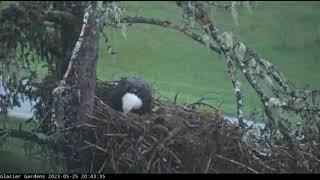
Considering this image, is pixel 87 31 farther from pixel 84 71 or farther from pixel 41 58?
pixel 41 58

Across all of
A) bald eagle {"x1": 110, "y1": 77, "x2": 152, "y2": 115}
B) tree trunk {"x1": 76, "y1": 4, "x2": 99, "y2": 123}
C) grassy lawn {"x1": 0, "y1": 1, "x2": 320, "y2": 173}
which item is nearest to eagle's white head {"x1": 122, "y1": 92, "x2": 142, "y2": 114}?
bald eagle {"x1": 110, "y1": 77, "x2": 152, "y2": 115}

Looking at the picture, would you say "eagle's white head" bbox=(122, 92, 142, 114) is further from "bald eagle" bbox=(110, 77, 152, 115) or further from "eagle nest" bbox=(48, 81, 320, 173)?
"eagle nest" bbox=(48, 81, 320, 173)

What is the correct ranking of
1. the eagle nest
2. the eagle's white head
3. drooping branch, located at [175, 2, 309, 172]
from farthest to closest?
the eagle's white head < the eagle nest < drooping branch, located at [175, 2, 309, 172]

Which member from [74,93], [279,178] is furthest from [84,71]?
[279,178]

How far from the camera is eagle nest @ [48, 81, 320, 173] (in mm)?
5301

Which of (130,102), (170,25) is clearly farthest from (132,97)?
(170,25)

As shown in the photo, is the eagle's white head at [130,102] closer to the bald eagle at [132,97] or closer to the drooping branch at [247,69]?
the bald eagle at [132,97]

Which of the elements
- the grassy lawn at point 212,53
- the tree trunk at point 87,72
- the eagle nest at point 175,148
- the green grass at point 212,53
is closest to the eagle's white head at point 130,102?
the eagle nest at point 175,148

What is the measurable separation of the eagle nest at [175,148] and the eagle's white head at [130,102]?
0.32 meters

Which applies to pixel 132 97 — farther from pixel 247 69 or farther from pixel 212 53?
pixel 212 53

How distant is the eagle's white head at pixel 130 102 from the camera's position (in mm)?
6102

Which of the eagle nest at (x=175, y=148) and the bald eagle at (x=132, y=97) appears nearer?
the eagle nest at (x=175, y=148)

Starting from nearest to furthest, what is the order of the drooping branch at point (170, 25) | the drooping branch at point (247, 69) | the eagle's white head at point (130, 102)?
1. the drooping branch at point (247, 69)
2. the drooping branch at point (170, 25)
3. the eagle's white head at point (130, 102)

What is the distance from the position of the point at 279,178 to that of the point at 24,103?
2763mm
